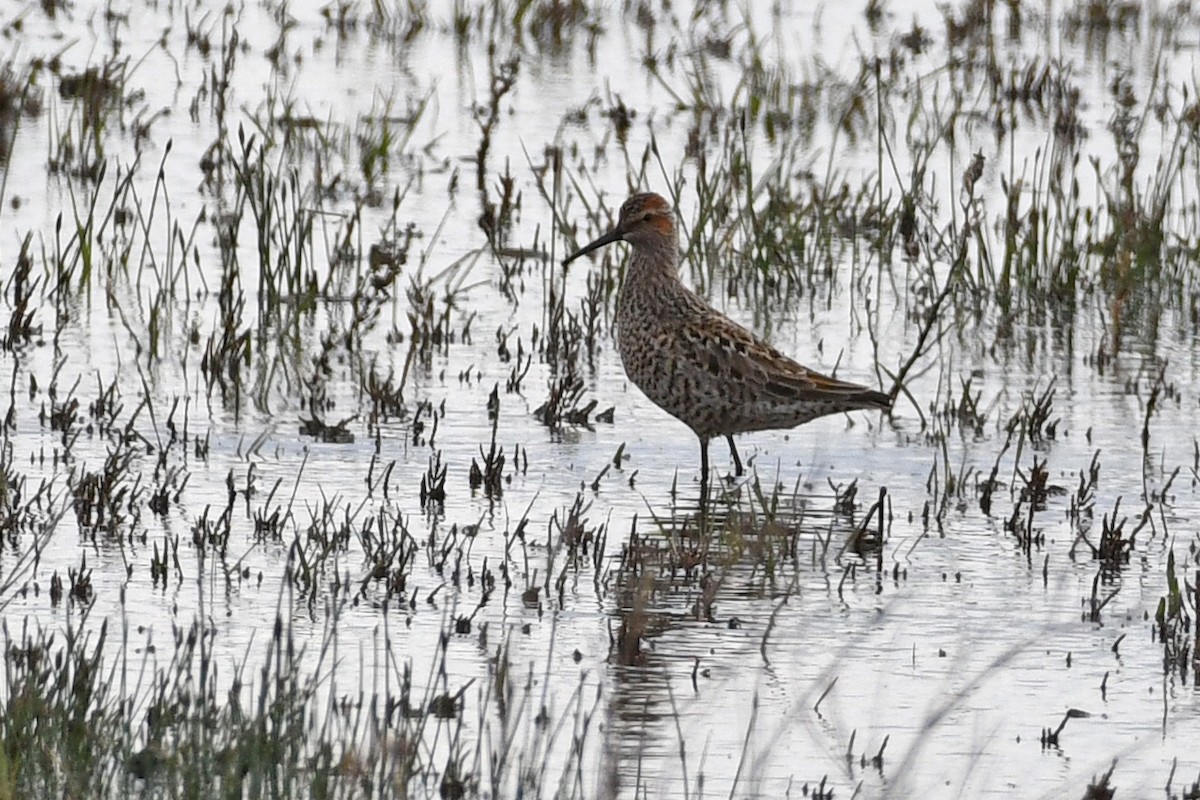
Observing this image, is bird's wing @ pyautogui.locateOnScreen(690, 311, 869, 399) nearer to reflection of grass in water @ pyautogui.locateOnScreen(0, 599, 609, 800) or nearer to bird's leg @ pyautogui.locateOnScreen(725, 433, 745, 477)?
bird's leg @ pyautogui.locateOnScreen(725, 433, 745, 477)

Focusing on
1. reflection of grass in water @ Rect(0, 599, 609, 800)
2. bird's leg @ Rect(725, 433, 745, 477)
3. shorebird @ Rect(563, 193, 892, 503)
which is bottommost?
reflection of grass in water @ Rect(0, 599, 609, 800)

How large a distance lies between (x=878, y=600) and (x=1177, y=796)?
1722 millimetres

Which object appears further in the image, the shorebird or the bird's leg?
the bird's leg

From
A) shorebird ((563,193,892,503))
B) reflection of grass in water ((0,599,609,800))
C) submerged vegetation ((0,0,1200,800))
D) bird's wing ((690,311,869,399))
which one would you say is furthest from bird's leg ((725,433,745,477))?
reflection of grass in water ((0,599,609,800))

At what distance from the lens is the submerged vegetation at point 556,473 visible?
17.8 ft

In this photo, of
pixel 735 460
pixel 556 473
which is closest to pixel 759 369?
pixel 735 460

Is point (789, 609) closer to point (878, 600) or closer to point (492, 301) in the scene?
point (878, 600)

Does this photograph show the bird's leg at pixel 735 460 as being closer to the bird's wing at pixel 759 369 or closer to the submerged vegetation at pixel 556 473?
the submerged vegetation at pixel 556 473

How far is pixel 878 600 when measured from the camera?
7113mm

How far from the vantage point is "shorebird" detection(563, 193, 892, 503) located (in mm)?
8539

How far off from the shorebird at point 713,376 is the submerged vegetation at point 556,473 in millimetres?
272

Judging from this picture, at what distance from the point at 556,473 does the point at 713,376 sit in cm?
65

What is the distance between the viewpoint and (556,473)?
27.9 ft

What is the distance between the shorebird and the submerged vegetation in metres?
0.27
